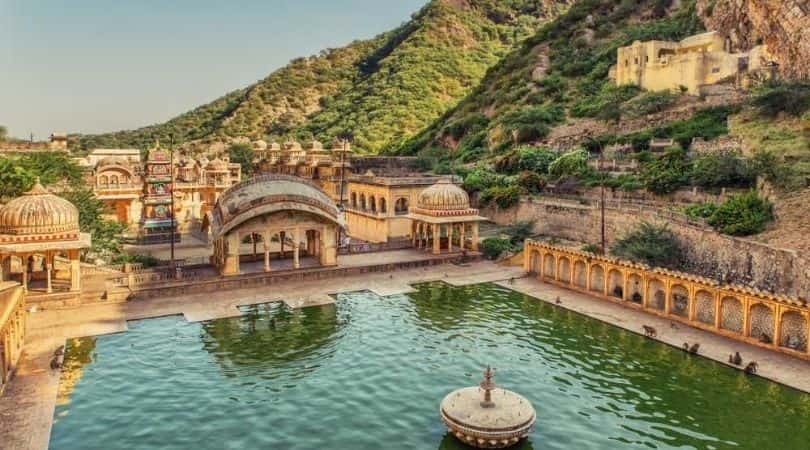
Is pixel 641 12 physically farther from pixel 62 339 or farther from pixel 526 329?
pixel 62 339

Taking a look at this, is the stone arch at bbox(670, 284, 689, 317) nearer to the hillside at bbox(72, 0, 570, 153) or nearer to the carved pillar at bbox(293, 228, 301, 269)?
the carved pillar at bbox(293, 228, 301, 269)

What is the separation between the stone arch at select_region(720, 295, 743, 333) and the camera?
18250 millimetres

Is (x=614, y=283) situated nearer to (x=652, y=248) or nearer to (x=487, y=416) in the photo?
(x=652, y=248)

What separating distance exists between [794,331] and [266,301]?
1699 cm

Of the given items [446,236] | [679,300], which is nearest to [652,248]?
[679,300]

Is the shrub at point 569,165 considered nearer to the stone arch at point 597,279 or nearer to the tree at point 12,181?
the stone arch at point 597,279

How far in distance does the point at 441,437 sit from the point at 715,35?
48.5 meters

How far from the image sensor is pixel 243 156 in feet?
186

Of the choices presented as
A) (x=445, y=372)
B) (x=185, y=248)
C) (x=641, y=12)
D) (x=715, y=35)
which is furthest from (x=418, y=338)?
(x=641, y=12)

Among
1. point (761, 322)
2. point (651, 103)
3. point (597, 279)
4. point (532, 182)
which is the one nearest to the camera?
point (761, 322)

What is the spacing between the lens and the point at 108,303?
21984 millimetres

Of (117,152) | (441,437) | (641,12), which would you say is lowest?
(441,437)

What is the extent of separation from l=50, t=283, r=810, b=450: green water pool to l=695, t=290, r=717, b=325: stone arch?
8.55ft

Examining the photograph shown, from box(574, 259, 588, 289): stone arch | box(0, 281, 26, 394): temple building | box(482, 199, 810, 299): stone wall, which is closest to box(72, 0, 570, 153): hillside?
box(482, 199, 810, 299): stone wall
